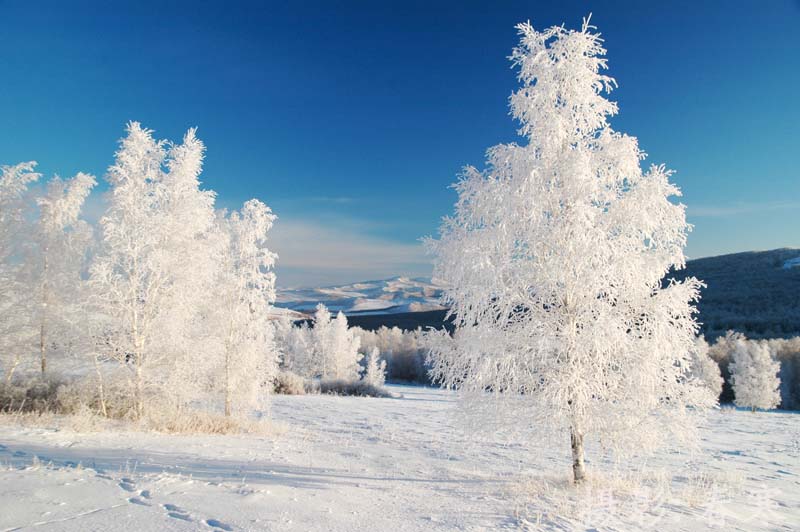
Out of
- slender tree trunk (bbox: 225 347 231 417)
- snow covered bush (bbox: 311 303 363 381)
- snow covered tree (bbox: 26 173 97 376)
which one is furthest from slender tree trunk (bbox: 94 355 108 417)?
snow covered bush (bbox: 311 303 363 381)

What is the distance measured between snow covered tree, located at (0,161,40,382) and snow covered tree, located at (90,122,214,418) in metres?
3.90

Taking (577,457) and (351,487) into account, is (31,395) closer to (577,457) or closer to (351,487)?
(351,487)

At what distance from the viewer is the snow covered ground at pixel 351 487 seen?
5266 millimetres

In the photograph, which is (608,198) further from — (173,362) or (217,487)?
(173,362)

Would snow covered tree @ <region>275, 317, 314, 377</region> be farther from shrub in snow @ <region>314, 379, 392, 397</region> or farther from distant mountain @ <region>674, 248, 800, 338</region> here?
distant mountain @ <region>674, 248, 800, 338</region>

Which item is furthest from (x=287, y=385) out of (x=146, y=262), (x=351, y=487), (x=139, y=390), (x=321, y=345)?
(x=321, y=345)

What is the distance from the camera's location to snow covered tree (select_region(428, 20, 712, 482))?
746 centimetres

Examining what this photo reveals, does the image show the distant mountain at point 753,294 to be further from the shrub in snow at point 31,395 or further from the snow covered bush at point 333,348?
the shrub in snow at point 31,395

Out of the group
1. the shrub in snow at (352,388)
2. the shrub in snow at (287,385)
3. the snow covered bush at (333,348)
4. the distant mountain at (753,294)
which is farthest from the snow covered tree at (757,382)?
the snow covered bush at (333,348)

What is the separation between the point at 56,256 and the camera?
16734mm

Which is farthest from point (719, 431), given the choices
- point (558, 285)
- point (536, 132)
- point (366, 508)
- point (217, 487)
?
point (217, 487)

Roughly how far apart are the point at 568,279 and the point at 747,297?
399 ft

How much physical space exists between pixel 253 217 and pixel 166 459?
10741mm

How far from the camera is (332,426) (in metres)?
15.5
